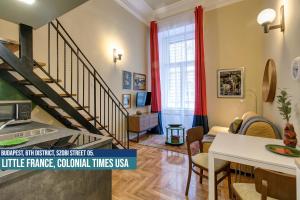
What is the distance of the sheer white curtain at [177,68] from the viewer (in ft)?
15.8

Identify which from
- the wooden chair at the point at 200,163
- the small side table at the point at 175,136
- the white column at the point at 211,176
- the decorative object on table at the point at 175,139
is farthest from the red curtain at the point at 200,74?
the white column at the point at 211,176

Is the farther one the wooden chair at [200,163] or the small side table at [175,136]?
the small side table at [175,136]

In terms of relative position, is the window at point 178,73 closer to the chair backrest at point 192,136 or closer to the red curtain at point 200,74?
the red curtain at point 200,74

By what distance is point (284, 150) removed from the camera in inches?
59.7

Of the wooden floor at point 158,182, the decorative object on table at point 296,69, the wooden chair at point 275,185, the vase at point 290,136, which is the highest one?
the decorative object on table at point 296,69

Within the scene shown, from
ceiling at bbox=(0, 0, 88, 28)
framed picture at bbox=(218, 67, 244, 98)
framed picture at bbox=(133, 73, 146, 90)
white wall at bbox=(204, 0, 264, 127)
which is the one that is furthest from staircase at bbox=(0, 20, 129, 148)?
framed picture at bbox=(218, 67, 244, 98)

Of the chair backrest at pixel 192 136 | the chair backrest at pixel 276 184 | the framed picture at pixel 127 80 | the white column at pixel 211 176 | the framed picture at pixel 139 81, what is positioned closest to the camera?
the chair backrest at pixel 276 184

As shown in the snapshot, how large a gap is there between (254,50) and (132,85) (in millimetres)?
3356

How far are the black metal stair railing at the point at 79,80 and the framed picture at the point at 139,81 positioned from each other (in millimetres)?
1106

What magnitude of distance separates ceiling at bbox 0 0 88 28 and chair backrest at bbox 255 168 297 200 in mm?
2002

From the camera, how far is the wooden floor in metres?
2.04

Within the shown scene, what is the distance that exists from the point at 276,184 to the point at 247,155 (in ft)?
1.45

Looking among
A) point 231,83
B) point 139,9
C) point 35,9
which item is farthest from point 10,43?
point 231,83

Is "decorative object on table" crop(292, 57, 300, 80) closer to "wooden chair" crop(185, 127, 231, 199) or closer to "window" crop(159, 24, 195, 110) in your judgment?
"wooden chair" crop(185, 127, 231, 199)
